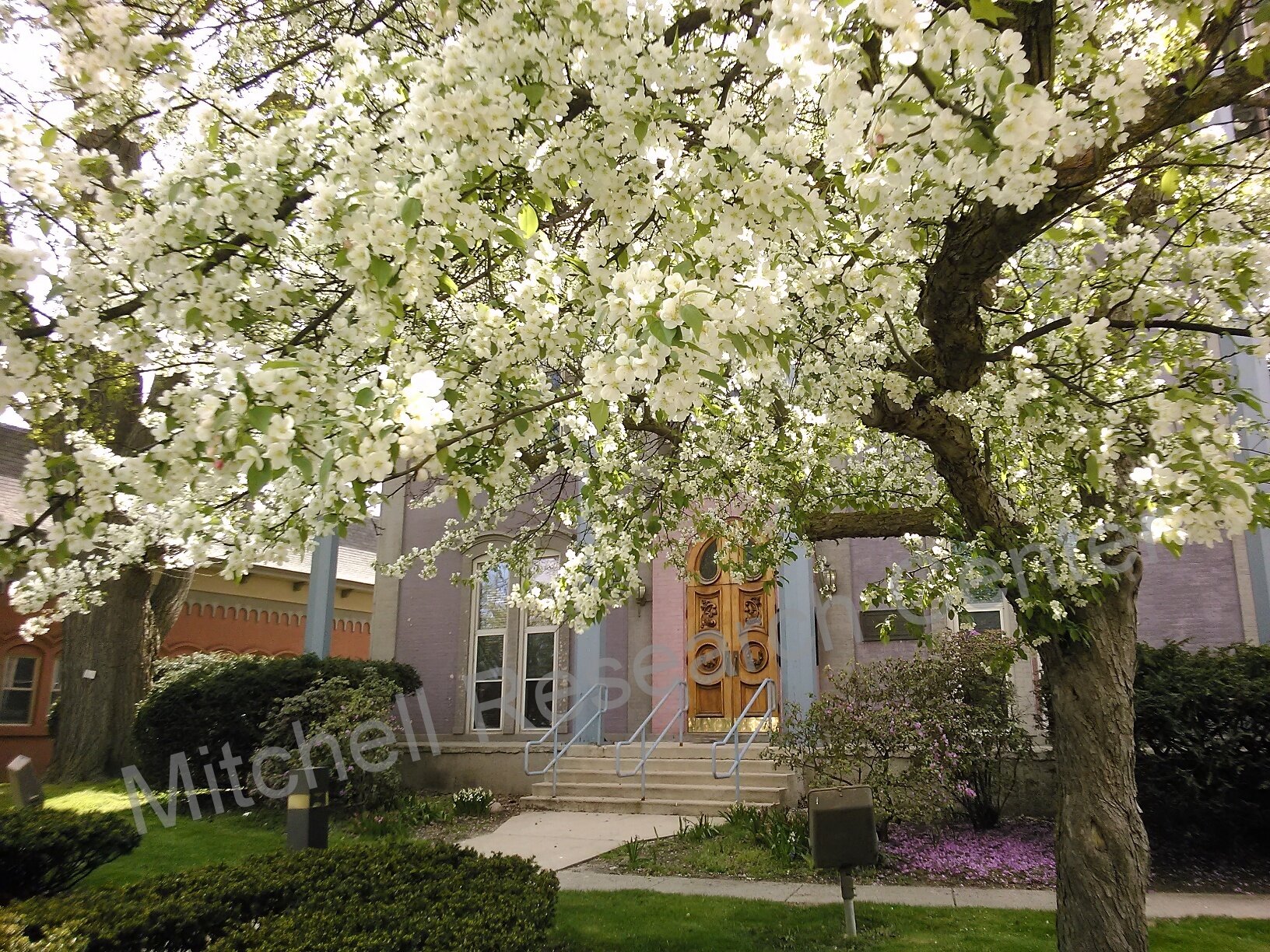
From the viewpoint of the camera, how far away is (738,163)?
10.3 feet

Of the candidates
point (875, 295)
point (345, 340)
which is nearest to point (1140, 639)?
point (875, 295)

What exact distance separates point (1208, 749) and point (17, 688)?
21.0 m

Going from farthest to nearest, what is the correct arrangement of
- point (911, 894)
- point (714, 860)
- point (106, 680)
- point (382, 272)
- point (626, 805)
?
point (106, 680) < point (626, 805) < point (714, 860) < point (911, 894) < point (382, 272)

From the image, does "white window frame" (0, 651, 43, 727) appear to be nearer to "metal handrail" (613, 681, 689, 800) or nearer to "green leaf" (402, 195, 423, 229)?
"metal handrail" (613, 681, 689, 800)

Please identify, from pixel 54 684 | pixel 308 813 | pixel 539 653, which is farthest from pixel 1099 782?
pixel 54 684

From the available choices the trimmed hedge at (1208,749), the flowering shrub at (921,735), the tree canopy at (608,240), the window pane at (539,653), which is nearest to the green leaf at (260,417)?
the tree canopy at (608,240)

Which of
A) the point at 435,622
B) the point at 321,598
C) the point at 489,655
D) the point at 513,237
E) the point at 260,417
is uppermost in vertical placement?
the point at 513,237

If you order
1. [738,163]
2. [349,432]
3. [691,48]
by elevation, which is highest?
[691,48]

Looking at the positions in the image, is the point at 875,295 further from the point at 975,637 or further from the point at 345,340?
the point at 975,637

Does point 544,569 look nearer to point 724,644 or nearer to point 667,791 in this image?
point 724,644

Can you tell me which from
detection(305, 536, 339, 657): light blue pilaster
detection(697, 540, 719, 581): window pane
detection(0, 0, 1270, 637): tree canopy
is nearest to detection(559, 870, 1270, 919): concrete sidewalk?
detection(0, 0, 1270, 637): tree canopy

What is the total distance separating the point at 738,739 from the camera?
11.1 meters

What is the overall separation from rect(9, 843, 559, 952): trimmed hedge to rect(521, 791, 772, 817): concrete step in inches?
195

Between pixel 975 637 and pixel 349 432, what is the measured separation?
8.10m
